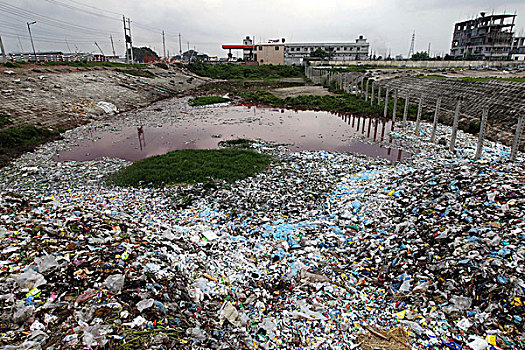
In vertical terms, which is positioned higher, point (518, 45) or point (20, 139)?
point (518, 45)

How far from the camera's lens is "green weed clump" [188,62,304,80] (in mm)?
55341

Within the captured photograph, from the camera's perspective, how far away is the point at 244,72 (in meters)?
58.0

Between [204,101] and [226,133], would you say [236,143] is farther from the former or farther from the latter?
[204,101]

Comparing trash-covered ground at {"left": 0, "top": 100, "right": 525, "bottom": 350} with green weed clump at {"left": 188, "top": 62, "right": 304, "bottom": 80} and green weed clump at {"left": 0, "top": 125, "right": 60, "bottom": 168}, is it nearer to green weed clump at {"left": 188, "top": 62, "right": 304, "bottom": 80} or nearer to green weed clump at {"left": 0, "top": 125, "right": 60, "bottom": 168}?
green weed clump at {"left": 0, "top": 125, "right": 60, "bottom": 168}

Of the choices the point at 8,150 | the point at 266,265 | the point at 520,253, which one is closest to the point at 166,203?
the point at 266,265

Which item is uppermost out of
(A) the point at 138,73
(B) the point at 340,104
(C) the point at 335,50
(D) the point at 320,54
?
(C) the point at 335,50

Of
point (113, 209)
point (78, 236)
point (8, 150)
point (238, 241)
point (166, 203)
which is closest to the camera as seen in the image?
point (78, 236)

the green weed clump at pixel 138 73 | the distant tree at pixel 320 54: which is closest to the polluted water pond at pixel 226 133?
the green weed clump at pixel 138 73

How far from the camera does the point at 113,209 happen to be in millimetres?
7285

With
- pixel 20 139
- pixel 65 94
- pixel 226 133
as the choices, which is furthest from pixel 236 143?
pixel 65 94

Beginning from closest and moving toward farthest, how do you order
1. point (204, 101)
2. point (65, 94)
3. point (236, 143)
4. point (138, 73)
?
point (236, 143) → point (65, 94) → point (204, 101) → point (138, 73)

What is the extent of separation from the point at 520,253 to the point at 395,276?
70.6 inches

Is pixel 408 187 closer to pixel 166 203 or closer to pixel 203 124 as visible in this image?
pixel 166 203

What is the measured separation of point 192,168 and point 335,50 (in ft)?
293
